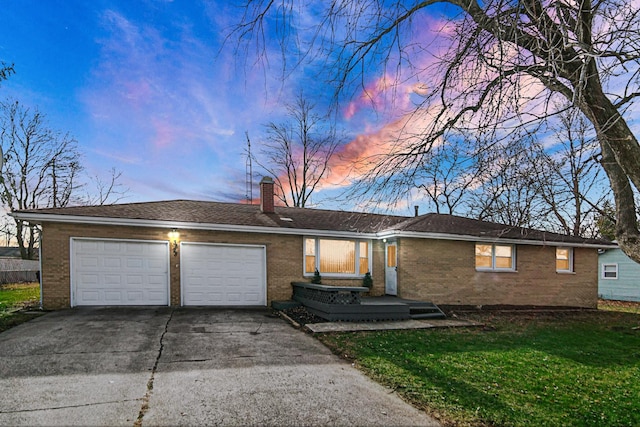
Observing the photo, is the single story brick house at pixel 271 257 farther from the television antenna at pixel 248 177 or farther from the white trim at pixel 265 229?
the television antenna at pixel 248 177

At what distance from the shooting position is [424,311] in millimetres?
11625

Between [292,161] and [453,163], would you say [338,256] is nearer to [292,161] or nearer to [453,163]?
[453,163]

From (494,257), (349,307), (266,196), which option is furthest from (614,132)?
(266,196)

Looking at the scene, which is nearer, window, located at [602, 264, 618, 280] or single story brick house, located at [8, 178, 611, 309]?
single story brick house, located at [8, 178, 611, 309]

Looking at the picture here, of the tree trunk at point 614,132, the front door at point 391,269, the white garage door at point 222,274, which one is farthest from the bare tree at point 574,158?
the white garage door at point 222,274

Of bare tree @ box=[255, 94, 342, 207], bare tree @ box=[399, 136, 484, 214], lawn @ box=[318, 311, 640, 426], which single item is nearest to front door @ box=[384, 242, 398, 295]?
lawn @ box=[318, 311, 640, 426]

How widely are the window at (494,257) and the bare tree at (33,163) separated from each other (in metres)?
27.1

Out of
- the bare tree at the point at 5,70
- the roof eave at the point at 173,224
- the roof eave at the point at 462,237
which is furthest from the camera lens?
the roof eave at the point at 462,237

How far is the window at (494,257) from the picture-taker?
14116 mm

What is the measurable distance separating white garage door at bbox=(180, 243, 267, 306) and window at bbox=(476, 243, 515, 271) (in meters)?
8.55

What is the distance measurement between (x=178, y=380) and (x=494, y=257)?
1301 cm

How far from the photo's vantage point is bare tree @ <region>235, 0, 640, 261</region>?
3.50m

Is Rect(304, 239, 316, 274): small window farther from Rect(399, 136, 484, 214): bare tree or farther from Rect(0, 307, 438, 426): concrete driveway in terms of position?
Rect(399, 136, 484, 214): bare tree

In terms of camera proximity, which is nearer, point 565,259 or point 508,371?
point 508,371
